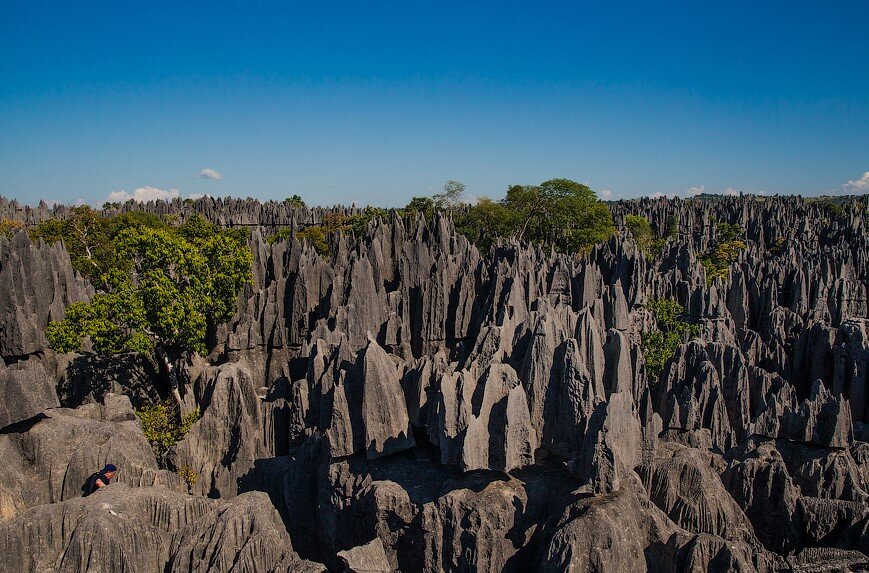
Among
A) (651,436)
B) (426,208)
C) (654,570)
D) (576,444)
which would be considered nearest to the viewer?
(654,570)

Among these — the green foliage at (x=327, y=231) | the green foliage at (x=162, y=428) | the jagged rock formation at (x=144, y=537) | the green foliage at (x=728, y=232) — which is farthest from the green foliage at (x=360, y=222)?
the green foliage at (x=728, y=232)

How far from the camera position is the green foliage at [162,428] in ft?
50.6

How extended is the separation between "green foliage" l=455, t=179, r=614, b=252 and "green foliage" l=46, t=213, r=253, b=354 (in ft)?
104

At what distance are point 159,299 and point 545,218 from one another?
43.8 meters

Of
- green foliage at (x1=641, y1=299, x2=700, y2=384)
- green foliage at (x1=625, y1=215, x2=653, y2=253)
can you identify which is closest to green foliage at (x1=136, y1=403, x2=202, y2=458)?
green foliage at (x1=641, y1=299, x2=700, y2=384)

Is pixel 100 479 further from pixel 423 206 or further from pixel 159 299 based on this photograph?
pixel 423 206

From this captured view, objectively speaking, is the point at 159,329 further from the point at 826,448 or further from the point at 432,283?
the point at 826,448

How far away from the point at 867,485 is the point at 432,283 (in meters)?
15.7

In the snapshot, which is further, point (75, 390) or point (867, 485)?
point (75, 390)

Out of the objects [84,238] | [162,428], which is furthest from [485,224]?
[162,428]

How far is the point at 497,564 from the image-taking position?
9.81 meters

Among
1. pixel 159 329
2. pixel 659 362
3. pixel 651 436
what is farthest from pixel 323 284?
pixel 651 436

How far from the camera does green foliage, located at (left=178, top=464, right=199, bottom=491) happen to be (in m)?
14.1

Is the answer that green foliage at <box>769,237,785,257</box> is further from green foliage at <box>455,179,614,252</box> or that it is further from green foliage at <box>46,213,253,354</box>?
green foliage at <box>46,213,253,354</box>
